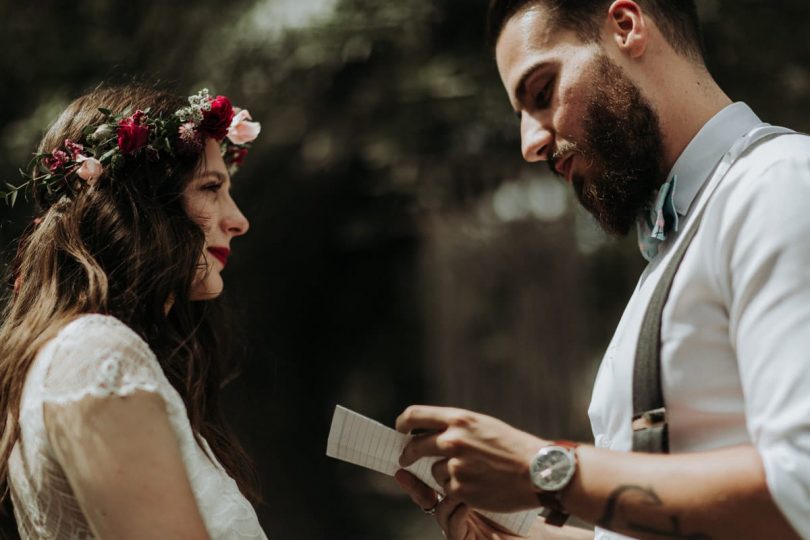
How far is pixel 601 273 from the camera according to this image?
23.3 feet

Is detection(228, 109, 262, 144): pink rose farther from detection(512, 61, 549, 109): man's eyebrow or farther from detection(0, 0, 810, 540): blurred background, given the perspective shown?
detection(0, 0, 810, 540): blurred background

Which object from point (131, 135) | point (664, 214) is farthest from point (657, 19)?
point (131, 135)

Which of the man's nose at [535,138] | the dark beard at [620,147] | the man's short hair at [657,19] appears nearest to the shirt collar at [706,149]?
the dark beard at [620,147]

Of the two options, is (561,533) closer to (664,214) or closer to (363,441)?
(363,441)

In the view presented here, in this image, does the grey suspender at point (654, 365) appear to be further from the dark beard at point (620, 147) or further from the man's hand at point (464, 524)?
the man's hand at point (464, 524)

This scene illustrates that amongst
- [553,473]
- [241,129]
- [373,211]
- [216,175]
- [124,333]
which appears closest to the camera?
[553,473]

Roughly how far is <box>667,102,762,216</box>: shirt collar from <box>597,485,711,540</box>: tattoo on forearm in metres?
0.64

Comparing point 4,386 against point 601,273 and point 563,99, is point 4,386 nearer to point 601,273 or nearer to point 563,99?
point 563,99

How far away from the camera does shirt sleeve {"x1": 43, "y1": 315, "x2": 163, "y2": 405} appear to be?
200 cm

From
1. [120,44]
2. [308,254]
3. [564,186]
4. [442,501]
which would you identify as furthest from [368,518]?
[442,501]

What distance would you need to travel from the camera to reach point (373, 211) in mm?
6352

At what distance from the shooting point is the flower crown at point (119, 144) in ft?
7.99

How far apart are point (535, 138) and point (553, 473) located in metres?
0.93

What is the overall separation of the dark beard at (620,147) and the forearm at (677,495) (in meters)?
0.71
